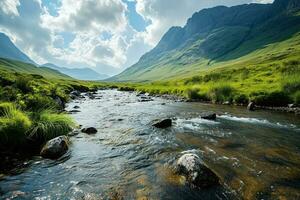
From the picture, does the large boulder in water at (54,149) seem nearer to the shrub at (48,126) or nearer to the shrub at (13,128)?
the shrub at (48,126)

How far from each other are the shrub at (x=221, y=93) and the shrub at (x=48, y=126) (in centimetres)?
3194

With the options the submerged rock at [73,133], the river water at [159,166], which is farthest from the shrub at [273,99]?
the submerged rock at [73,133]

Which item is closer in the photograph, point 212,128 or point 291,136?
point 291,136

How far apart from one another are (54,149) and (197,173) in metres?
8.87

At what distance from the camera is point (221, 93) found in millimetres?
42781

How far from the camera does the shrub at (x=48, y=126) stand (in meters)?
14.8

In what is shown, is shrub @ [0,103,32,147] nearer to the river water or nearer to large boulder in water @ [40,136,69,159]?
large boulder in water @ [40,136,69,159]

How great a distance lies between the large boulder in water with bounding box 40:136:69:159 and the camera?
1308 centimetres

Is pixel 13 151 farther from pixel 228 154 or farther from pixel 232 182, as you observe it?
pixel 228 154

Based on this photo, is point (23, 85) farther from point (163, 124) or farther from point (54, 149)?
point (163, 124)

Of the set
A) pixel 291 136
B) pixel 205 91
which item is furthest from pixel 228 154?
pixel 205 91

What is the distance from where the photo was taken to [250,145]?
16.1 meters

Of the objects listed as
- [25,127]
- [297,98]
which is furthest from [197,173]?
[297,98]

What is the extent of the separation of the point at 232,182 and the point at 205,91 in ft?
125
